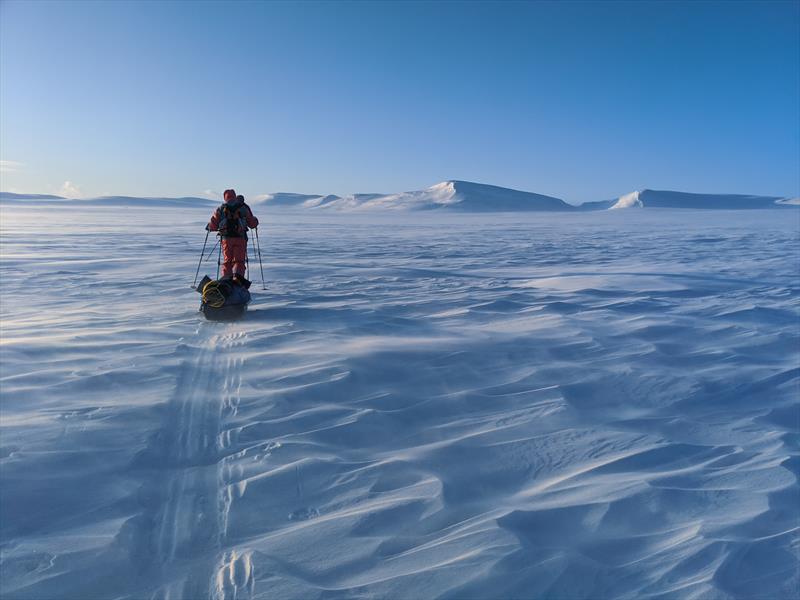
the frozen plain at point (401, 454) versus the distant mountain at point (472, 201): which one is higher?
the distant mountain at point (472, 201)

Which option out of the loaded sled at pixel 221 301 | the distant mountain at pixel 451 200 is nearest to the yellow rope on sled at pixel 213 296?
the loaded sled at pixel 221 301

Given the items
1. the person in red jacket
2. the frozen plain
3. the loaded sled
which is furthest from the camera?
the person in red jacket

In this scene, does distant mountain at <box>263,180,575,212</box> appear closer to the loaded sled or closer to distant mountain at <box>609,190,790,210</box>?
distant mountain at <box>609,190,790,210</box>

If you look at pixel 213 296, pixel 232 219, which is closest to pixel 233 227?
pixel 232 219

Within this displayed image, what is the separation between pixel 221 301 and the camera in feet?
21.3

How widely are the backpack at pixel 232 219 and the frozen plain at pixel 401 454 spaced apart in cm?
148

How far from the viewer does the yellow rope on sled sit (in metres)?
6.50

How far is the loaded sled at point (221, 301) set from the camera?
6492 mm

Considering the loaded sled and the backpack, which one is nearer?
the loaded sled

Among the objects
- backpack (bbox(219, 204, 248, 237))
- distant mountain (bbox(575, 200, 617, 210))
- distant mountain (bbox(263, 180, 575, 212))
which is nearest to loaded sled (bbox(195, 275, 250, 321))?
backpack (bbox(219, 204, 248, 237))

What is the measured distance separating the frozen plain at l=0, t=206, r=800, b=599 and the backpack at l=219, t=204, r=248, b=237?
4.85ft

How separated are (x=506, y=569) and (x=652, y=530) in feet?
2.39

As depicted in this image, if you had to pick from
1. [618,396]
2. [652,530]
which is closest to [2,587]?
[652,530]

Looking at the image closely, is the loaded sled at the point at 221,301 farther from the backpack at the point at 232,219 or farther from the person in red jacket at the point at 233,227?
the backpack at the point at 232,219
